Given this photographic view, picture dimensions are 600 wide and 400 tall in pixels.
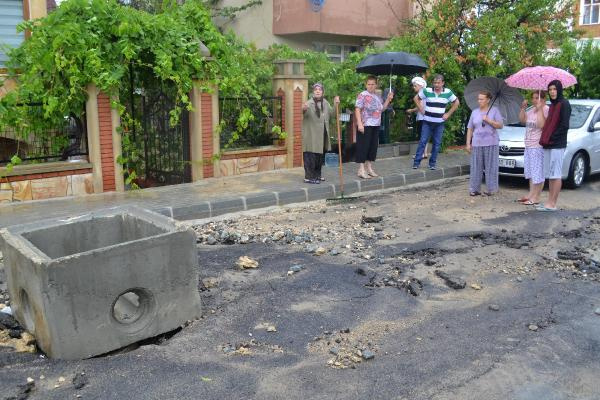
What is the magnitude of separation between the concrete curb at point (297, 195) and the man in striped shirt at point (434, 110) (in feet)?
1.64

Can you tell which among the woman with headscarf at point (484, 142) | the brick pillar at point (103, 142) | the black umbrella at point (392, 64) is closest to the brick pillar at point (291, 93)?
the black umbrella at point (392, 64)

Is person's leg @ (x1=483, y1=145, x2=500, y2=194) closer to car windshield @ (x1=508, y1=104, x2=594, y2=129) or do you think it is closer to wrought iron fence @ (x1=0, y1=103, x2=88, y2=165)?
car windshield @ (x1=508, y1=104, x2=594, y2=129)

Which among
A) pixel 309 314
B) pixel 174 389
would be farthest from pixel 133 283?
pixel 309 314

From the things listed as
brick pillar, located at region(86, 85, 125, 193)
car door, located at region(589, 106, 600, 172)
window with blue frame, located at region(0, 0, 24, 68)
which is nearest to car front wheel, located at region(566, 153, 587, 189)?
car door, located at region(589, 106, 600, 172)

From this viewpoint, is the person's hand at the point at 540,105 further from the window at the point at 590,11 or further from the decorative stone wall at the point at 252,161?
the window at the point at 590,11

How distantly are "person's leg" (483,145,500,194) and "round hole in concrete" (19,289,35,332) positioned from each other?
8.01 metres

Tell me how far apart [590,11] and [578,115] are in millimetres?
24880

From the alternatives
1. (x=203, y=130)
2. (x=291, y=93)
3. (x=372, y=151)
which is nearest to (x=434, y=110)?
(x=372, y=151)

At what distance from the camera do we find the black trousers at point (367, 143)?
1185cm

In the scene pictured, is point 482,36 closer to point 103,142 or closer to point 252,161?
point 252,161

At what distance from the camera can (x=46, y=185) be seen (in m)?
9.80

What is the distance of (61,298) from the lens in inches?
174

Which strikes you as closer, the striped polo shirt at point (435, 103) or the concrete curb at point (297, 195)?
the concrete curb at point (297, 195)

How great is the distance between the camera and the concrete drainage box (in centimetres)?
444
